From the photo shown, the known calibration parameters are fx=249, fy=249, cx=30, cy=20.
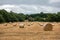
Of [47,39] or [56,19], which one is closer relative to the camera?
[47,39]

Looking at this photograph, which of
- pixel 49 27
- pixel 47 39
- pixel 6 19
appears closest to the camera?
pixel 47 39

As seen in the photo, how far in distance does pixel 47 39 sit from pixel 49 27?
9457 mm

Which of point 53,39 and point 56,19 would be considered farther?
point 56,19

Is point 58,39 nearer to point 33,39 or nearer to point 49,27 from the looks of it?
point 33,39

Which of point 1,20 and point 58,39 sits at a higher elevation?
point 58,39

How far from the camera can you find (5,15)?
3004 inches

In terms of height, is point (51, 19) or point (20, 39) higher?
point (20, 39)

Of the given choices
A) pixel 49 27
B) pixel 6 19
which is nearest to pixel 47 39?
pixel 49 27

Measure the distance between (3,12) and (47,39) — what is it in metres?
62.7

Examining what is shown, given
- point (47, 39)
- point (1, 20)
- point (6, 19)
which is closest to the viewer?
point (47, 39)

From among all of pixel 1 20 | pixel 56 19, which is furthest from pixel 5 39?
pixel 56 19

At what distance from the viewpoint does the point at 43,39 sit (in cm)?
1561

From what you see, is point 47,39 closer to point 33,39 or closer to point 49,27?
point 33,39

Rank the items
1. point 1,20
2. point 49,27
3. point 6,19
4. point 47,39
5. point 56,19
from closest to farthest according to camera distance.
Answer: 1. point 47,39
2. point 49,27
3. point 1,20
4. point 6,19
5. point 56,19
